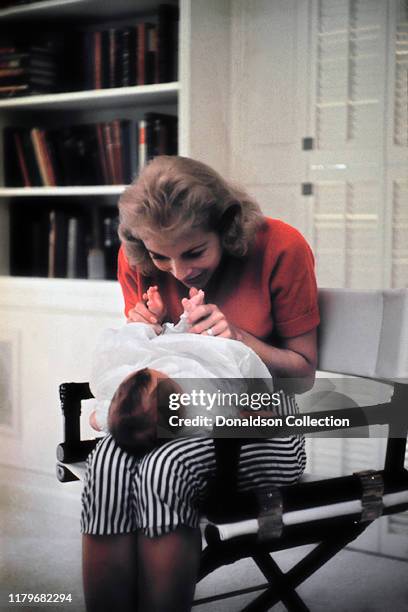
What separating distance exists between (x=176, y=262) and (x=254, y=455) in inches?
13.7

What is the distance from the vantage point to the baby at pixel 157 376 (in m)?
1.23

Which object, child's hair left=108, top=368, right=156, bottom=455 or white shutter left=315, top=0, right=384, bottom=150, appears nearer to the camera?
child's hair left=108, top=368, right=156, bottom=455

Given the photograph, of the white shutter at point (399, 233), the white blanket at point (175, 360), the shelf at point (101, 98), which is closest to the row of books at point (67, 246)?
the shelf at point (101, 98)

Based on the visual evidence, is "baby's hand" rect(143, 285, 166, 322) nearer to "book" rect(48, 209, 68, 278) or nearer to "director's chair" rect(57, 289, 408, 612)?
"director's chair" rect(57, 289, 408, 612)

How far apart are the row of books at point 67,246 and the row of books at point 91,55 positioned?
1.04 ft

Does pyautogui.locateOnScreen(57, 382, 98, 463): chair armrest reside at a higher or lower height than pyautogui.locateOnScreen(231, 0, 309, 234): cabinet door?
lower

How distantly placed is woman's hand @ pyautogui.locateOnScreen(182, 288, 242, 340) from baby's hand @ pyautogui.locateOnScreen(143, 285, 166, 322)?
0.04 m

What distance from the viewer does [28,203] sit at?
2.01 meters

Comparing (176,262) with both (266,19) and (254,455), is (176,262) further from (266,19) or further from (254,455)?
(266,19)

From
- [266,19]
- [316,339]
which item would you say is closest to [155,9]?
[266,19]

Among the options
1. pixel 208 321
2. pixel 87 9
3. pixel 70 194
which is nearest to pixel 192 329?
pixel 208 321

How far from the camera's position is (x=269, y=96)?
5.01ft

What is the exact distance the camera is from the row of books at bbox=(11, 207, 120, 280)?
1.87 metres

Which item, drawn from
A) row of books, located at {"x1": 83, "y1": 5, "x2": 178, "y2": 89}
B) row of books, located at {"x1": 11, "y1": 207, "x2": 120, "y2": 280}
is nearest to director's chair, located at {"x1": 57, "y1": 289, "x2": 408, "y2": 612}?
row of books, located at {"x1": 11, "y1": 207, "x2": 120, "y2": 280}
